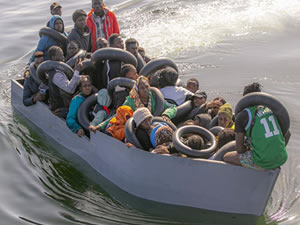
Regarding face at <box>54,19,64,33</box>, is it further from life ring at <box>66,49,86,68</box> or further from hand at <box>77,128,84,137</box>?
hand at <box>77,128,84,137</box>

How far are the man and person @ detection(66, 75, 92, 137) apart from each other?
262 centimetres

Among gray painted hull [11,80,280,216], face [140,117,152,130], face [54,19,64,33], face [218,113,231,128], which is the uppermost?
face [54,19,64,33]

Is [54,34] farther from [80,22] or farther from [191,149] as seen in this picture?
[191,149]

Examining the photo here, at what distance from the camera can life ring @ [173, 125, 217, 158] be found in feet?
16.7

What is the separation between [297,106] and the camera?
8.17 m

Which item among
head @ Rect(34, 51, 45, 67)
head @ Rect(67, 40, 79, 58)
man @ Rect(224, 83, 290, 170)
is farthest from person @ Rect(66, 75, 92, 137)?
man @ Rect(224, 83, 290, 170)

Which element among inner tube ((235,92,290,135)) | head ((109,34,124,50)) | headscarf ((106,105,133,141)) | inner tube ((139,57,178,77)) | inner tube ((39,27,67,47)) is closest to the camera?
inner tube ((235,92,290,135))

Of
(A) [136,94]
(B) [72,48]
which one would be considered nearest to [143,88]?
(A) [136,94]

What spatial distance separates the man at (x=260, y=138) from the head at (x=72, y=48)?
144 inches

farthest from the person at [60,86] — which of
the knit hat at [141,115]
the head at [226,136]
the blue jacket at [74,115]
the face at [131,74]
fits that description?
the head at [226,136]

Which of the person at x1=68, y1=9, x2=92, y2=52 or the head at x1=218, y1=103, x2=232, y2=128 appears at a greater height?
the person at x1=68, y1=9, x2=92, y2=52

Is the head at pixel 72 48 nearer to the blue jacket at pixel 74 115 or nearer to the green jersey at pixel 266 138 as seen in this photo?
the blue jacket at pixel 74 115

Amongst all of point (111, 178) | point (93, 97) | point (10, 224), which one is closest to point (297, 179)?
point (111, 178)

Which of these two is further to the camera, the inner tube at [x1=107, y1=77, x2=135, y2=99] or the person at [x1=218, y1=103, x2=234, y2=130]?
the inner tube at [x1=107, y1=77, x2=135, y2=99]
